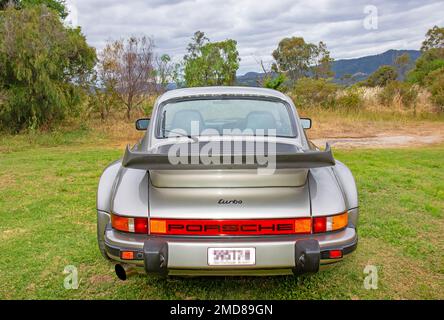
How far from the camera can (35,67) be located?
38.8 ft

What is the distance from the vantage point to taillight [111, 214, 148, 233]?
2561 millimetres

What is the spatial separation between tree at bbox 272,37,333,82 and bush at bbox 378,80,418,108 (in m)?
11.3

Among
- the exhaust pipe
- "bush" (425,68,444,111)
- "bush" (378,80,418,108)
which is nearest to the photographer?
the exhaust pipe

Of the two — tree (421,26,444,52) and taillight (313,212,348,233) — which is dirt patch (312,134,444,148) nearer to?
taillight (313,212,348,233)

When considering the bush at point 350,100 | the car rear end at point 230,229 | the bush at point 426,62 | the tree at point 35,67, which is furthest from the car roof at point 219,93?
the bush at point 426,62

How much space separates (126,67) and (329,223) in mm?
14086

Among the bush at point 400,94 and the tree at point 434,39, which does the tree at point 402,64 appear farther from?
the bush at point 400,94

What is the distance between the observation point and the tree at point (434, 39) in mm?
32094

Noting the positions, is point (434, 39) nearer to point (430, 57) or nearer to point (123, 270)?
point (430, 57)

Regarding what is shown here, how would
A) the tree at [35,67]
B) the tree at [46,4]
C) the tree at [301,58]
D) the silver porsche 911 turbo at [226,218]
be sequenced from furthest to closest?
1. the tree at [301,58]
2. the tree at [46,4]
3. the tree at [35,67]
4. the silver porsche 911 turbo at [226,218]

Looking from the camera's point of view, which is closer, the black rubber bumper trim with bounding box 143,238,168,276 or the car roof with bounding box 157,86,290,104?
the black rubber bumper trim with bounding box 143,238,168,276

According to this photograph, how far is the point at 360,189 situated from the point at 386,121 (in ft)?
36.8

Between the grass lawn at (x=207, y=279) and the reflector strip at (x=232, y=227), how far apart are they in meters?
0.84

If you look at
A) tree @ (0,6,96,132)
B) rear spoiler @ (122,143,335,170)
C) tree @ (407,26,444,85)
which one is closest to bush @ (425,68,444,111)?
tree @ (407,26,444,85)
